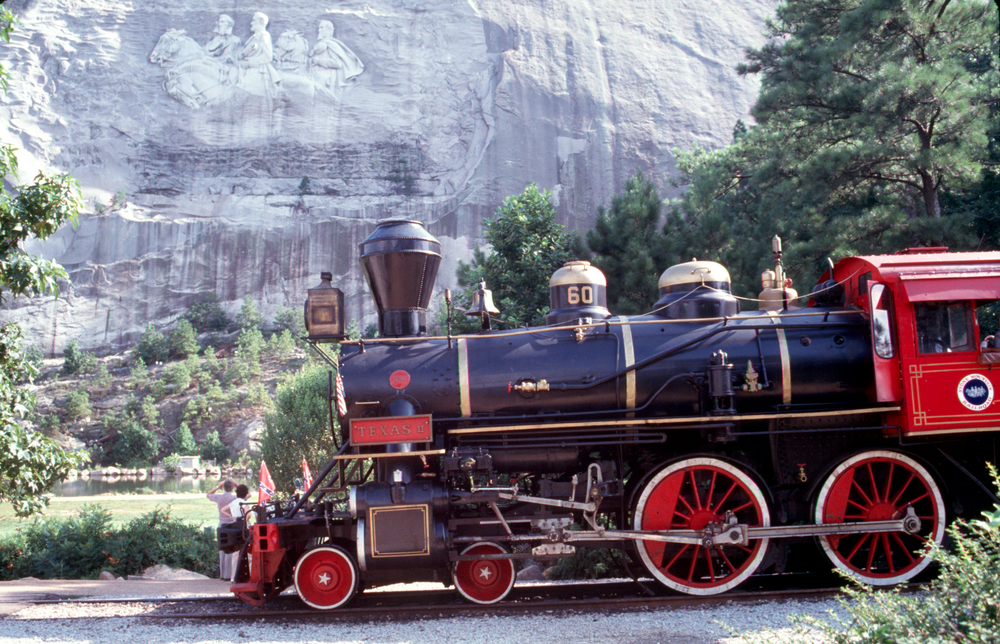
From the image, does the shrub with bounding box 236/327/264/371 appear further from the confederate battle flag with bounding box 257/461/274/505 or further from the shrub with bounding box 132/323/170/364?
the confederate battle flag with bounding box 257/461/274/505

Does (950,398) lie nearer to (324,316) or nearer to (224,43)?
(324,316)

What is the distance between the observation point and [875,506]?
6.81 m

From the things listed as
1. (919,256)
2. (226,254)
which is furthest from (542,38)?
(919,256)

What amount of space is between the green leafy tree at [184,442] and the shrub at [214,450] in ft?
2.17

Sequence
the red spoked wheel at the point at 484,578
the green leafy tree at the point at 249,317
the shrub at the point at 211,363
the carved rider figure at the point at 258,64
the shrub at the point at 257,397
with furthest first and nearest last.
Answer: the carved rider figure at the point at 258,64 < the green leafy tree at the point at 249,317 < the shrub at the point at 211,363 < the shrub at the point at 257,397 < the red spoked wheel at the point at 484,578

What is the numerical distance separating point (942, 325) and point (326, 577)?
6243 mm

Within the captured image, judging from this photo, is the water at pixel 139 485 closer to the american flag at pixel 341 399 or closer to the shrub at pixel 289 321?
the shrub at pixel 289 321

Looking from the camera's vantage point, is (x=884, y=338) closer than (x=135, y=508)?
Yes

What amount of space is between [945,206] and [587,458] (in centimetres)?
1201

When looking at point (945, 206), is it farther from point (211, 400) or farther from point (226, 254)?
point (226, 254)

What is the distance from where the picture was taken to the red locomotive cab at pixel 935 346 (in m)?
6.54

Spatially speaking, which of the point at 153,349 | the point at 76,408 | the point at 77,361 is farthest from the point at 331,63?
the point at 76,408

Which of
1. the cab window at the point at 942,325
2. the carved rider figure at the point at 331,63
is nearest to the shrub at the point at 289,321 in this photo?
the carved rider figure at the point at 331,63

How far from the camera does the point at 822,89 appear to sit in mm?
13508
